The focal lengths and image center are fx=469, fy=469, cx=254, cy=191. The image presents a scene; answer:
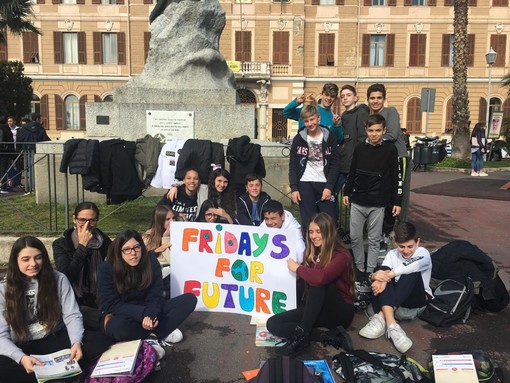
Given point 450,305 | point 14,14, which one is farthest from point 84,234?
point 14,14

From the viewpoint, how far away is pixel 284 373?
2.72m

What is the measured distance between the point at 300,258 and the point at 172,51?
18.3 ft

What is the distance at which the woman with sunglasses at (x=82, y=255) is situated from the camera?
12.8 ft

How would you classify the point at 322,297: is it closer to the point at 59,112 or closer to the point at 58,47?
the point at 59,112

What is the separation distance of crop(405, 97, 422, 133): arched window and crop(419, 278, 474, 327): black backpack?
3211cm

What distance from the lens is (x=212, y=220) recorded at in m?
5.04

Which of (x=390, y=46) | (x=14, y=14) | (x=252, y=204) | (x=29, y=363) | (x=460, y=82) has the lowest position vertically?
(x=29, y=363)

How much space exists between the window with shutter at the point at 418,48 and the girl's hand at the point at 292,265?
33.7 m

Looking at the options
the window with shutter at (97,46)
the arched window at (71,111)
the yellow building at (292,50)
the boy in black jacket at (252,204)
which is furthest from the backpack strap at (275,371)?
the window with shutter at (97,46)

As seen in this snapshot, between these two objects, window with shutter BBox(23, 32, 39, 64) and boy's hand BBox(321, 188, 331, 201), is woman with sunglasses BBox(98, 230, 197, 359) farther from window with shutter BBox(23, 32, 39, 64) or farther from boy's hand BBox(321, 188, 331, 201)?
window with shutter BBox(23, 32, 39, 64)

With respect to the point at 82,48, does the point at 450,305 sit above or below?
below

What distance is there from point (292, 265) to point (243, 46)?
31.7 m

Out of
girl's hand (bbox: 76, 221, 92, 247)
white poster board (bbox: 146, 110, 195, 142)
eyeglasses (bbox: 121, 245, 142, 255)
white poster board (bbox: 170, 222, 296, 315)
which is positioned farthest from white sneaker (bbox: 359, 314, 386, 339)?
white poster board (bbox: 146, 110, 195, 142)

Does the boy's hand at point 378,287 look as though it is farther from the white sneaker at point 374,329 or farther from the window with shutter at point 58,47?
the window with shutter at point 58,47
